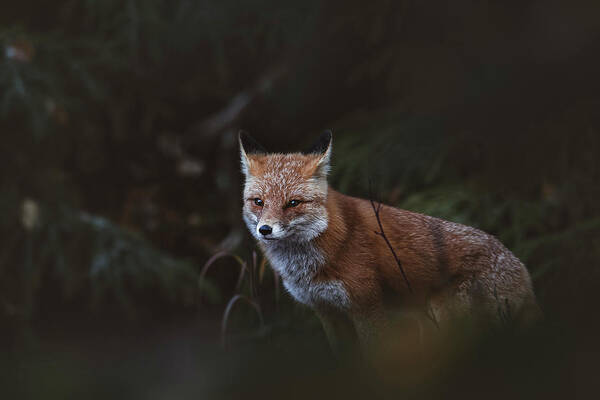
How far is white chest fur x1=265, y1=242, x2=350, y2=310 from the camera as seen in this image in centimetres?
272

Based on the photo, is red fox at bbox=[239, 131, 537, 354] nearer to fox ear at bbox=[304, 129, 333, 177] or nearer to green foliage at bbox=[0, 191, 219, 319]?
fox ear at bbox=[304, 129, 333, 177]

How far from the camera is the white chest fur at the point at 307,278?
272 centimetres

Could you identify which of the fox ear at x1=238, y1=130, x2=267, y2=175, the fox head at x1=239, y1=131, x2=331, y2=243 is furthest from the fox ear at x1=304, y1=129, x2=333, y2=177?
the fox ear at x1=238, y1=130, x2=267, y2=175

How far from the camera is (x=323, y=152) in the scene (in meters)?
2.72

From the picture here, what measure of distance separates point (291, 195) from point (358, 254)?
1.28 feet

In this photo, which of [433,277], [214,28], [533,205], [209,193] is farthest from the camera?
[209,193]

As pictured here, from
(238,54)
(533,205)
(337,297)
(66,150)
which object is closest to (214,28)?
(238,54)

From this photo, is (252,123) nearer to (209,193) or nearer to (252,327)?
(209,193)

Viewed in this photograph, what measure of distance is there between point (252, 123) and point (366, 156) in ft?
8.21

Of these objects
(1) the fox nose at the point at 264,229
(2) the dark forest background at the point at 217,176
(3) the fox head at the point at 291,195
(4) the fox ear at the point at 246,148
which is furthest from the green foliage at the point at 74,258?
(1) the fox nose at the point at 264,229

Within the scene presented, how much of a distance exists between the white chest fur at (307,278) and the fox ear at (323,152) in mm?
325

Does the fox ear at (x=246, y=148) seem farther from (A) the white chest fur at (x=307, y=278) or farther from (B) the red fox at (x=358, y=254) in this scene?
(A) the white chest fur at (x=307, y=278)

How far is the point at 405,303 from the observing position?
8.68 ft

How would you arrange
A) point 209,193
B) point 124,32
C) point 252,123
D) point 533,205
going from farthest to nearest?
point 209,193, point 252,123, point 124,32, point 533,205
